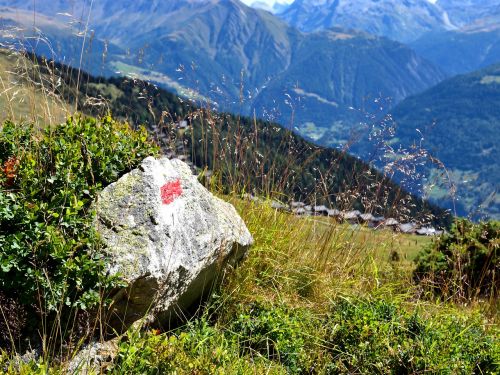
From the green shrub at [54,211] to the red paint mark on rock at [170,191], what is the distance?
0.44 m

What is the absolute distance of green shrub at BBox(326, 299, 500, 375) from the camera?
16.8ft

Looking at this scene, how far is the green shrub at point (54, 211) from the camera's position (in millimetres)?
4133

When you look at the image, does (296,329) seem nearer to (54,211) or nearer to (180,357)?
(180,357)

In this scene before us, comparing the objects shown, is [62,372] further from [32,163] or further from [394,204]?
[394,204]

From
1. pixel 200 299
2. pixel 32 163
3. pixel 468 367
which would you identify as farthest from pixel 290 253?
pixel 32 163

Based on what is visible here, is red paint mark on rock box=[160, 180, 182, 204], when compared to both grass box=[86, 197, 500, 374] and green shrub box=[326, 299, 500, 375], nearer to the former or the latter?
grass box=[86, 197, 500, 374]

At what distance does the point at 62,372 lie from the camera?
414cm

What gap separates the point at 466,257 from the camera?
862 centimetres

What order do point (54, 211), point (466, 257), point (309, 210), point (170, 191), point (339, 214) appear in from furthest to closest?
point (466, 257)
point (309, 210)
point (339, 214)
point (170, 191)
point (54, 211)

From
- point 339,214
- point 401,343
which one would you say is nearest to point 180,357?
point 401,343

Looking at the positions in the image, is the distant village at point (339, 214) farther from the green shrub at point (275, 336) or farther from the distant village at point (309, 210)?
the green shrub at point (275, 336)

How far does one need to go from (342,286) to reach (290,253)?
0.77 meters

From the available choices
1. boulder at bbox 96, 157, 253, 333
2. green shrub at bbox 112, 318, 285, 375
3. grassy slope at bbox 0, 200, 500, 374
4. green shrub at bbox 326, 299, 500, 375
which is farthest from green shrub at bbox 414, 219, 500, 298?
green shrub at bbox 112, 318, 285, 375

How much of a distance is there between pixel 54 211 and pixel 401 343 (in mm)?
3534
